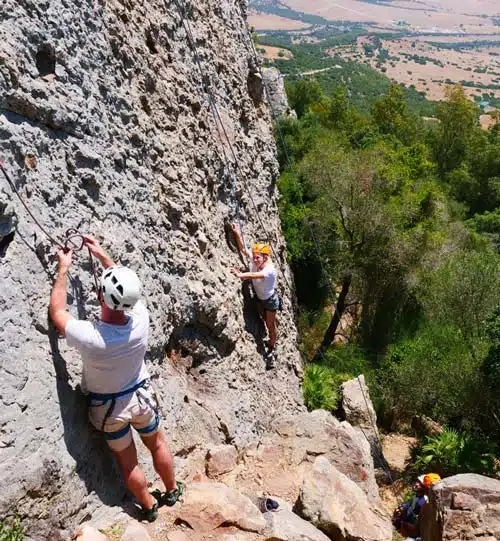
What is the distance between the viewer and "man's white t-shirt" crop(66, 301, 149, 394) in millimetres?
4836

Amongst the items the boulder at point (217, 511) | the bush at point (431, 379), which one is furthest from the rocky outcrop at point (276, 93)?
the boulder at point (217, 511)

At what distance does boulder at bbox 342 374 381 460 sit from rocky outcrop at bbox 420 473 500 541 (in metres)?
4.78

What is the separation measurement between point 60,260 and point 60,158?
1.31 meters

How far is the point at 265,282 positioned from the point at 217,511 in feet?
15.5

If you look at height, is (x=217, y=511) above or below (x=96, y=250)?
below

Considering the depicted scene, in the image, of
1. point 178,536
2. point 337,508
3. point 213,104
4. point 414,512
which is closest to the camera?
point 178,536

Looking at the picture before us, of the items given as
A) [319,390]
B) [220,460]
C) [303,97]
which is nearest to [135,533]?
[220,460]

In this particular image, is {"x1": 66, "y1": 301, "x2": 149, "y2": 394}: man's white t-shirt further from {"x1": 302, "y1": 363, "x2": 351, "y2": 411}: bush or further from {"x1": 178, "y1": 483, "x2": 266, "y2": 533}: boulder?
{"x1": 302, "y1": 363, "x2": 351, "y2": 411}: bush

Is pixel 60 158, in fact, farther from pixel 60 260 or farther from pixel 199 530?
pixel 199 530

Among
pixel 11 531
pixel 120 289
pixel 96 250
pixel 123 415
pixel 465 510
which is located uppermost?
pixel 120 289

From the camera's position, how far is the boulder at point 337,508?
7.23 metres

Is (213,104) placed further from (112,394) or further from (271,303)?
(112,394)

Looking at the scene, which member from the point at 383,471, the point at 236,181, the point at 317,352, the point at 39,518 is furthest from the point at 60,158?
the point at 317,352

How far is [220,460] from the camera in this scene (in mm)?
7703
